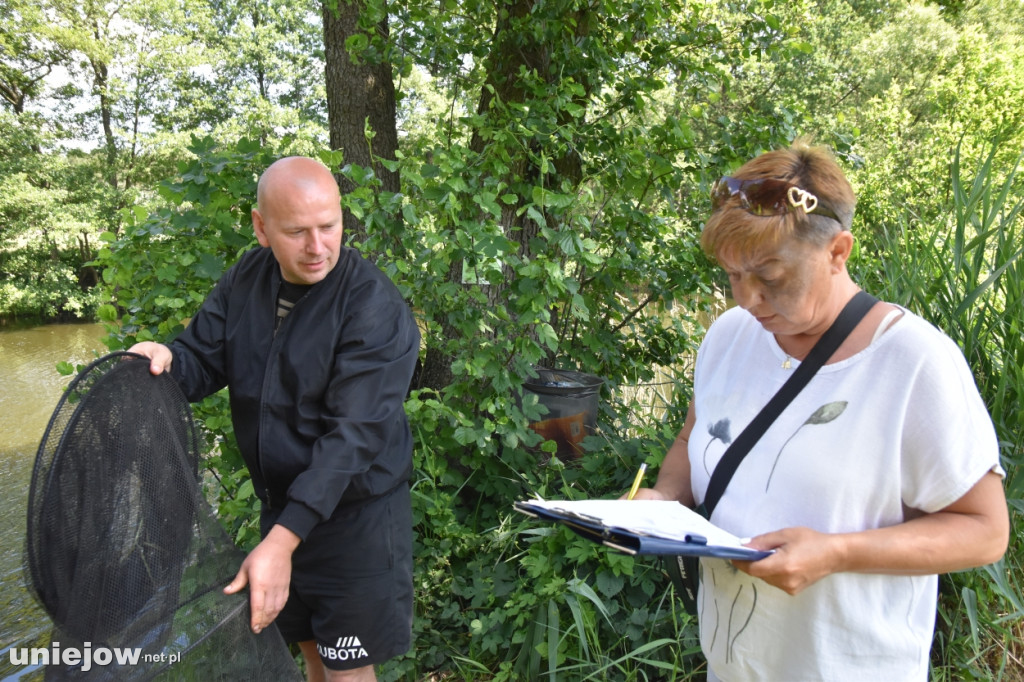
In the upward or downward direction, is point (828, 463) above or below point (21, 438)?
above

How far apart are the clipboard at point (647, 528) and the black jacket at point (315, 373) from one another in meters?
0.71

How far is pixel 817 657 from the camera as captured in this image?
1.31m

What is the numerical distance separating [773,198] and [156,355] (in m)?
1.57

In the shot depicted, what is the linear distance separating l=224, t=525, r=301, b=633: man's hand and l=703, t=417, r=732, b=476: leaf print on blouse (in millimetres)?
1020

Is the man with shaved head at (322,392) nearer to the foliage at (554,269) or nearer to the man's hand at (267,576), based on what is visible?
the man's hand at (267,576)

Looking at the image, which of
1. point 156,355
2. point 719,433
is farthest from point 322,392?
point 719,433

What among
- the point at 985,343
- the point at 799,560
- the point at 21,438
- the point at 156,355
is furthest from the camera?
the point at 21,438

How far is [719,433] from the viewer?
4.83ft

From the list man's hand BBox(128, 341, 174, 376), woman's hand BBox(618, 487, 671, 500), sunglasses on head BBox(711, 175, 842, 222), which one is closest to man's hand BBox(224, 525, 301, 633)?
man's hand BBox(128, 341, 174, 376)

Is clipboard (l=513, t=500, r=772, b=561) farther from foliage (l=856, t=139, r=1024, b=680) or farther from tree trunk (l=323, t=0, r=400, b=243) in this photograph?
tree trunk (l=323, t=0, r=400, b=243)

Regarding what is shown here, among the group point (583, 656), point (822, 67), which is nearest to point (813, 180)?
point (583, 656)

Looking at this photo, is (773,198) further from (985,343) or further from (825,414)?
A: (985,343)

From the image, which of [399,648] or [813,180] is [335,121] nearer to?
[399,648]

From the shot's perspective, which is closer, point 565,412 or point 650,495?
point 650,495
